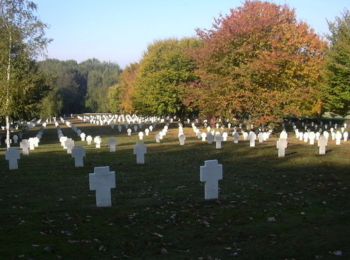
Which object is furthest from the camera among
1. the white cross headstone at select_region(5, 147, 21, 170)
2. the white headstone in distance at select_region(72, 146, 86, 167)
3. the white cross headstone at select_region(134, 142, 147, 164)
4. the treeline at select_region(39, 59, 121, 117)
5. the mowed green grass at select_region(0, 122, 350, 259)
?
the treeline at select_region(39, 59, 121, 117)

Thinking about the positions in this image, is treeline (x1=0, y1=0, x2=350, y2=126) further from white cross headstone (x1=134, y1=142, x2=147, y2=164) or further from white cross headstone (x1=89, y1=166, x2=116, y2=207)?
white cross headstone (x1=89, y1=166, x2=116, y2=207)

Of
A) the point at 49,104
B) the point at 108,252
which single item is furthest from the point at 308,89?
the point at 49,104

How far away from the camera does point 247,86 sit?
29.6 metres

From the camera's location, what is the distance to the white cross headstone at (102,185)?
9.87 meters

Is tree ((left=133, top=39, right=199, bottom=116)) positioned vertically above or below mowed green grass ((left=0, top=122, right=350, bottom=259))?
above

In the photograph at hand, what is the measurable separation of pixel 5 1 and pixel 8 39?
204cm

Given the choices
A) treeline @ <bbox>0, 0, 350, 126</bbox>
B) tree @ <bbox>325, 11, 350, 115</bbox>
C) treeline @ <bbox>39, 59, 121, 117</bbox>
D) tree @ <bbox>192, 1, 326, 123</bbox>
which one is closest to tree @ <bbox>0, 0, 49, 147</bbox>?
treeline @ <bbox>0, 0, 350, 126</bbox>

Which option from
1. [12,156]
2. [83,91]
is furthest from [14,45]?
[83,91]

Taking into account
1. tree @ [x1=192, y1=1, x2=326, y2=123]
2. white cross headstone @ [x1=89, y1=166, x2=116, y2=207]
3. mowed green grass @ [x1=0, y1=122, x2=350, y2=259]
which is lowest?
mowed green grass @ [x1=0, y1=122, x2=350, y2=259]

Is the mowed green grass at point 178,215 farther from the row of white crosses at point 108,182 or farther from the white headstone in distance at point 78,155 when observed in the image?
the white headstone in distance at point 78,155

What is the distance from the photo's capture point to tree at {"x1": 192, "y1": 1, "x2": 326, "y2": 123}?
29.6m

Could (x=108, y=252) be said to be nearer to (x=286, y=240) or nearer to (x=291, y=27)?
(x=286, y=240)

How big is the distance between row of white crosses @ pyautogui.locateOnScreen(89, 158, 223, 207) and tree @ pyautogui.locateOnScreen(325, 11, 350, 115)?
28121 millimetres

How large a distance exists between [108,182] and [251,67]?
2005 centimetres
